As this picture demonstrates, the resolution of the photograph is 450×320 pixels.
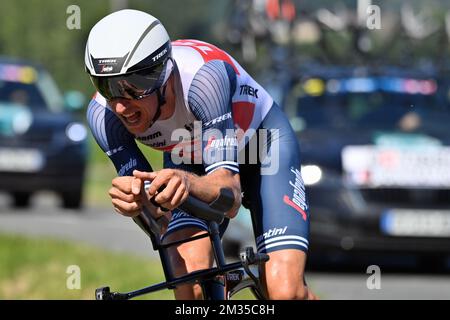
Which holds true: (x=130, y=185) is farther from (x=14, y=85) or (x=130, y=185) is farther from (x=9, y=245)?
(x=14, y=85)

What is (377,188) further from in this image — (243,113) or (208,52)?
(208,52)

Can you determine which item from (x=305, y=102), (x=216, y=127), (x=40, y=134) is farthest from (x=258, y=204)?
(x=40, y=134)

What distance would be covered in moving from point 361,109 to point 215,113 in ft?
20.6

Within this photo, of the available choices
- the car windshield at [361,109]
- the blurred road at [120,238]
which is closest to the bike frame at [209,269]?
the blurred road at [120,238]

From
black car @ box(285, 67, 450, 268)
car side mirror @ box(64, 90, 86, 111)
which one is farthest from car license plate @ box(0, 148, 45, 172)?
black car @ box(285, 67, 450, 268)

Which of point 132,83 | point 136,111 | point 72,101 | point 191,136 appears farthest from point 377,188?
point 72,101

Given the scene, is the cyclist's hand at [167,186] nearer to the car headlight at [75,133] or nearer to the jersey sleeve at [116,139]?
Answer: the jersey sleeve at [116,139]

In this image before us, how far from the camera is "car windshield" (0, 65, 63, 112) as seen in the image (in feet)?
60.8

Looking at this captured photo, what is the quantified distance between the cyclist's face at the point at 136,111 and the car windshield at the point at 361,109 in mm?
5870

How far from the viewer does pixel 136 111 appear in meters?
5.87

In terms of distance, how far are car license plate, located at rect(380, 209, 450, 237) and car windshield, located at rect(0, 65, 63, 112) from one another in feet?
27.4

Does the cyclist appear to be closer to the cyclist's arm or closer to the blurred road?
the cyclist's arm

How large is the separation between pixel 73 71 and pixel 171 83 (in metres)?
42.2

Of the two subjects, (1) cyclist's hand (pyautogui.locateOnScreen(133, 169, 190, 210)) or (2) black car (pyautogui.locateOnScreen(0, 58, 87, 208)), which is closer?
(1) cyclist's hand (pyautogui.locateOnScreen(133, 169, 190, 210))
